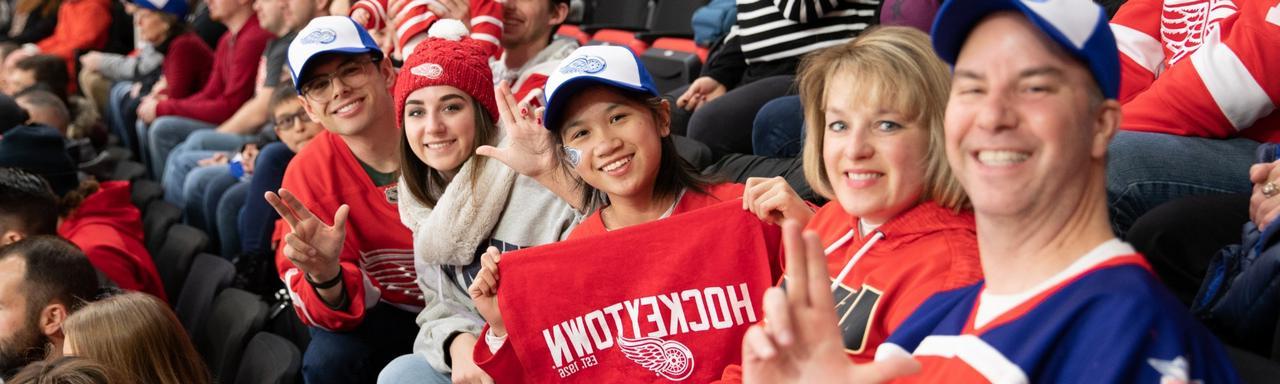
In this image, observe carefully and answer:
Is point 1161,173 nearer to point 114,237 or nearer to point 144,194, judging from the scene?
point 114,237

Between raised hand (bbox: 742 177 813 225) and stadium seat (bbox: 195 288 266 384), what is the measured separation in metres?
1.78

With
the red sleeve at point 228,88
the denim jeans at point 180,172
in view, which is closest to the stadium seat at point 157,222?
the denim jeans at point 180,172

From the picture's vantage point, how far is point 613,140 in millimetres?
2309

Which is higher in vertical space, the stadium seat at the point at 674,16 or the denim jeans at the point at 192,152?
the stadium seat at the point at 674,16

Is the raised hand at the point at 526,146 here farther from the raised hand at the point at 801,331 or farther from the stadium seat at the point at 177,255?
the stadium seat at the point at 177,255

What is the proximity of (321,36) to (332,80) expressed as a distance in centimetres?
12

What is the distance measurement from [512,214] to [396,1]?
4.02ft

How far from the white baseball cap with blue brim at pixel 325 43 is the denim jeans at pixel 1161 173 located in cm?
187

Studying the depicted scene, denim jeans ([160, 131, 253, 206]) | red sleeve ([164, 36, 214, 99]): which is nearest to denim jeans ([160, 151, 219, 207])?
denim jeans ([160, 131, 253, 206])

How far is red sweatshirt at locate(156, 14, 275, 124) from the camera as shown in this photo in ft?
20.0

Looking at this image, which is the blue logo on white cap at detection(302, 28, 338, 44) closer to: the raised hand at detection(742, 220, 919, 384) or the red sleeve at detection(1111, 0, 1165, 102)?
the red sleeve at detection(1111, 0, 1165, 102)

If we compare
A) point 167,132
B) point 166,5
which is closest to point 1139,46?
point 167,132

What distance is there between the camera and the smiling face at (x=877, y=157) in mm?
1765

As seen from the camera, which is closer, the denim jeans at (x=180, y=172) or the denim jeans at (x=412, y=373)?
the denim jeans at (x=412, y=373)
